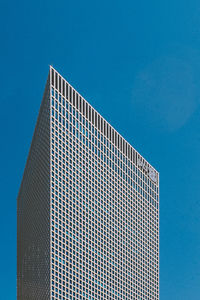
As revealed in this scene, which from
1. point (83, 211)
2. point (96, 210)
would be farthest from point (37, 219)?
point (96, 210)

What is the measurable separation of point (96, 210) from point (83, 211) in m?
8.86

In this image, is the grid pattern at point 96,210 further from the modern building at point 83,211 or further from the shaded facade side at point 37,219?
the shaded facade side at point 37,219

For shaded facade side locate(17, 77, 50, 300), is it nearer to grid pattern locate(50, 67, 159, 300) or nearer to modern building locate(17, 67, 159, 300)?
modern building locate(17, 67, 159, 300)

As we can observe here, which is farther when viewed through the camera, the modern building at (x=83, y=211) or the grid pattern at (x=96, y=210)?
the grid pattern at (x=96, y=210)

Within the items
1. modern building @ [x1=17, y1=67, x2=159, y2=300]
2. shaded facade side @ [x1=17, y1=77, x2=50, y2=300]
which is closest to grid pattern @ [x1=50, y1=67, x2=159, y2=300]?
modern building @ [x1=17, y1=67, x2=159, y2=300]

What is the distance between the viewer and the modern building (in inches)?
4685

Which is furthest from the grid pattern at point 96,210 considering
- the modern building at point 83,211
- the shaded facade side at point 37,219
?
the shaded facade side at point 37,219

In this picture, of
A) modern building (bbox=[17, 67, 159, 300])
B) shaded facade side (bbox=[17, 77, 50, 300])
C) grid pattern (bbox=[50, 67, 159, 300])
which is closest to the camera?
modern building (bbox=[17, 67, 159, 300])

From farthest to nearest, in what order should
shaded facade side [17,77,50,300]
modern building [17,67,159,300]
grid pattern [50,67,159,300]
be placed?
shaded facade side [17,77,50,300] → grid pattern [50,67,159,300] → modern building [17,67,159,300]

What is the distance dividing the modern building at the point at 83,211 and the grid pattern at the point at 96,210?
0.27 meters

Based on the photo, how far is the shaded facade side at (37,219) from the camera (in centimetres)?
12088

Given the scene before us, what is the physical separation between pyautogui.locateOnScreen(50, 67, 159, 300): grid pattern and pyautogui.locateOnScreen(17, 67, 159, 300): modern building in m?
0.27

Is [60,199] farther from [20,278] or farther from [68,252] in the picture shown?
[20,278]

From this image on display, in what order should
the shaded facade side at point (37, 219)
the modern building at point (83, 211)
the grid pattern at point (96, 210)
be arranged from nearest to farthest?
1. the modern building at point (83, 211)
2. the grid pattern at point (96, 210)
3. the shaded facade side at point (37, 219)
